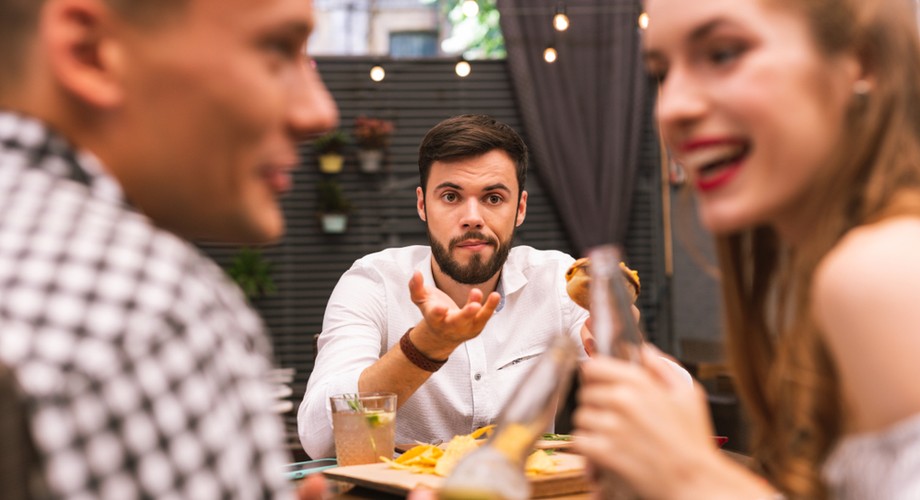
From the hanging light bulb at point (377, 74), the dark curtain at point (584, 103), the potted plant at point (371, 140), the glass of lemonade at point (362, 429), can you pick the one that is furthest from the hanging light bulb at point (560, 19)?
the glass of lemonade at point (362, 429)

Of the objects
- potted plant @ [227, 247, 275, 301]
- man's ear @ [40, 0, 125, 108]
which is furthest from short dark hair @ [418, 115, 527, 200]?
potted plant @ [227, 247, 275, 301]

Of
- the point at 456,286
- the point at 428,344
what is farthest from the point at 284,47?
the point at 456,286

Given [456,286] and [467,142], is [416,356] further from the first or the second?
[467,142]

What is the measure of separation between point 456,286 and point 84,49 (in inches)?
92.6

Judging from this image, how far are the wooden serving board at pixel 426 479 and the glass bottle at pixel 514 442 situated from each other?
635 millimetres

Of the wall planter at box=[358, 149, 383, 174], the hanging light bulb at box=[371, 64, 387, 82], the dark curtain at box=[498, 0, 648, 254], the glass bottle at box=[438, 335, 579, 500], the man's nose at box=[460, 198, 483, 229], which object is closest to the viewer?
the glass bottle at box=[438, 335, 579, 500]

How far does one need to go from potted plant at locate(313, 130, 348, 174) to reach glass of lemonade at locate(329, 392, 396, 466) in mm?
5656

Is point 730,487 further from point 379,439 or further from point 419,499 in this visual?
point 379,439

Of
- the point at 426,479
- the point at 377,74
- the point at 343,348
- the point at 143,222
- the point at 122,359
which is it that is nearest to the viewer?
the point at 122,359

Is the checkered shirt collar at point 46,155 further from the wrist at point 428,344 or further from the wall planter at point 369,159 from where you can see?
the wall planter at point 369,159

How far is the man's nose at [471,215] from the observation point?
294 centimetres

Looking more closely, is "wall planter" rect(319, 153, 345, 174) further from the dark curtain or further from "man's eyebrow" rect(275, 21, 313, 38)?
"man's eyebrow" rect(275, 21, 313, 38)

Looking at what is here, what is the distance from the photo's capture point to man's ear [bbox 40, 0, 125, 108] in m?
0.72

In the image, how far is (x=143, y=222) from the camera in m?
0.68
